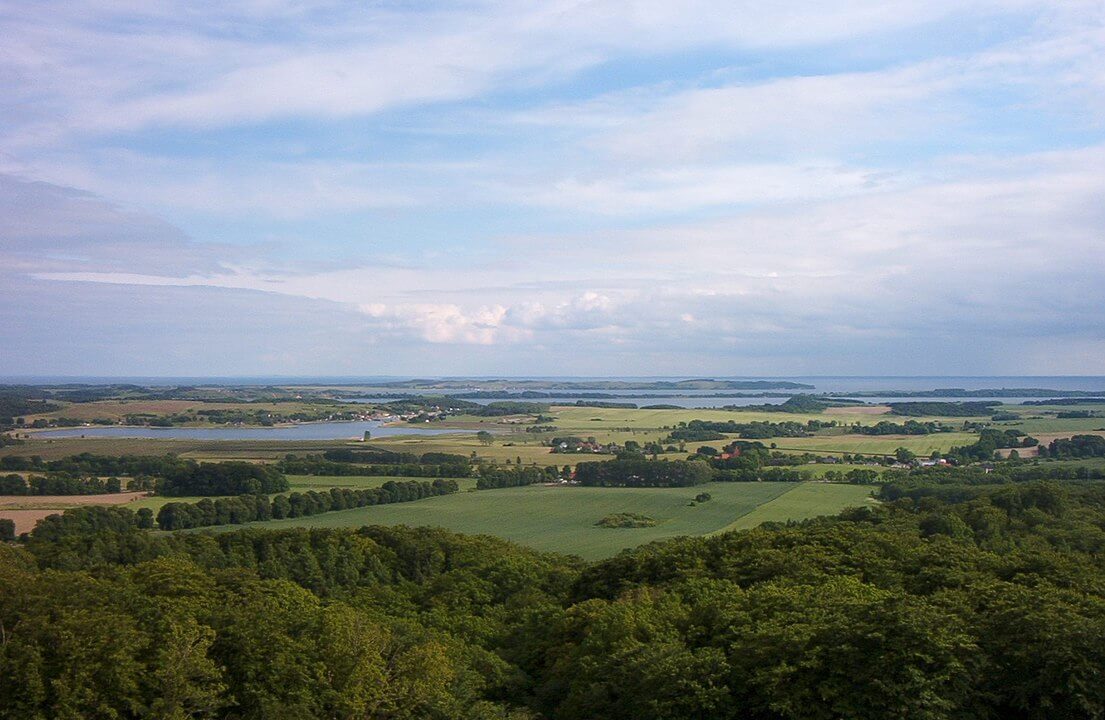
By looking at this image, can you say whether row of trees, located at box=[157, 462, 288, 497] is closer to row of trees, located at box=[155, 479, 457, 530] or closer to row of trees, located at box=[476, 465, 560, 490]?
row of trees, located at box=[155, 479, 457, 530]

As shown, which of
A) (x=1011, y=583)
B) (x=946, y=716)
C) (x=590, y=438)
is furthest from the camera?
(x=590, y=438)

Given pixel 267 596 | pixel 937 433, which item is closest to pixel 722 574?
pixel 267 596

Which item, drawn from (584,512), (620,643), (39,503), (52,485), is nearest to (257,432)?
(52,485)

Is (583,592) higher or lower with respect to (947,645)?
lower

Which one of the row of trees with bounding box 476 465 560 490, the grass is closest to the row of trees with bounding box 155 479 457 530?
the row of trees with bounding box 476 465 560 490

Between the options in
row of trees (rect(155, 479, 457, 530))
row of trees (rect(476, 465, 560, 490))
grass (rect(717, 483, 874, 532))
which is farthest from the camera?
row of trees (rect(476, 465, 560, 490))

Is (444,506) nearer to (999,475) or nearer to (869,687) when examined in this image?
(999,475)

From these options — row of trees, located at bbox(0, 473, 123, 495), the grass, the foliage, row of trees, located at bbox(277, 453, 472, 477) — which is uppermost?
row of trees, located at bbox(0, 473, 123, 495)
